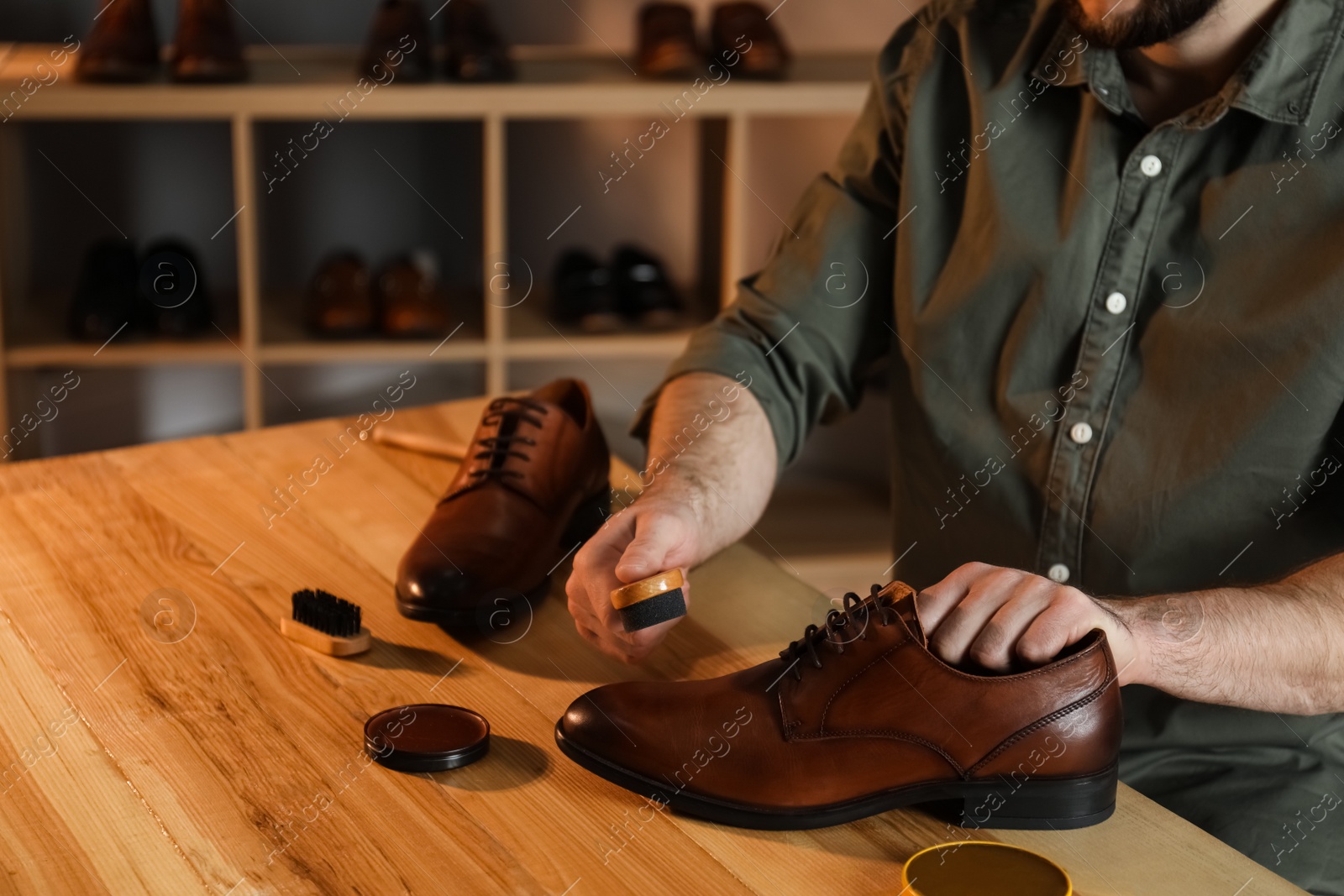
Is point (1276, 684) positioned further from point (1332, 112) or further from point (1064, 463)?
point (1332, 112)

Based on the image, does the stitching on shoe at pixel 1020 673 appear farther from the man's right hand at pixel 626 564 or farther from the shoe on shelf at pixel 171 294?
the shoe on shelf at pixel 171 294

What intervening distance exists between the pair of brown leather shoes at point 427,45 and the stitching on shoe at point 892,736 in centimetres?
167

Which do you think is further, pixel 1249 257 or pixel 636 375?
pixel 636 375

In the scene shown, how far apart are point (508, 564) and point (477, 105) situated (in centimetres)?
134

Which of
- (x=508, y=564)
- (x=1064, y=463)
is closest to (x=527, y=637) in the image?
(x=508, y=564)

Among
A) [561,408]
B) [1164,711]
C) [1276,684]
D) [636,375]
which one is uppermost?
[561,408]

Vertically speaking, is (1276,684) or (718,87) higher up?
(718,87)

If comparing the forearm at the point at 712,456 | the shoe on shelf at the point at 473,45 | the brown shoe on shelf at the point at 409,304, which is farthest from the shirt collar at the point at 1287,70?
the brown shoe on shelf at the point at 409,304

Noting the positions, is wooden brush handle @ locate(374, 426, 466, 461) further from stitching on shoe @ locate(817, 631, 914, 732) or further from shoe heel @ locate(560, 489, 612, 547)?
stitching on shoe @ locate(817, 631, 914, 732)

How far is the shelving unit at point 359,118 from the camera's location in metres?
2.16

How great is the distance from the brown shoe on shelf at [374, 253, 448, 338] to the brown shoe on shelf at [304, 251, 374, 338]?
0.10 feet

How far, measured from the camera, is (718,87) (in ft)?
7.57

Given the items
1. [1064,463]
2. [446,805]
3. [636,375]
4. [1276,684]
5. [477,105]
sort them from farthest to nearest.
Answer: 1. [636,375]
2. [477,105]
3. [1064,463]
4. [1276,684]
5. [446,805]

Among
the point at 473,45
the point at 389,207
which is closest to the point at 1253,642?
the point at 473,45
